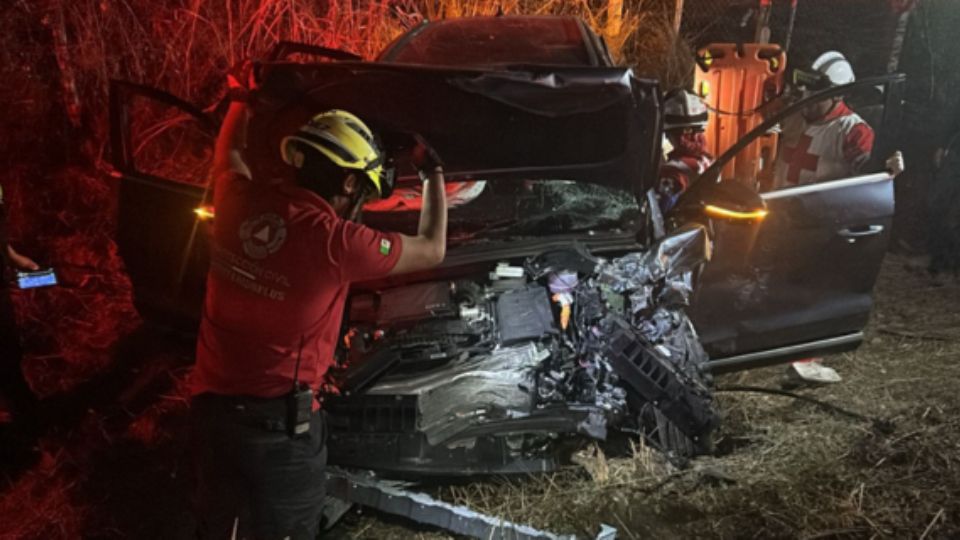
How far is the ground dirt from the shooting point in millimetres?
2818

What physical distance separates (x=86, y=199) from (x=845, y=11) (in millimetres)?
10208

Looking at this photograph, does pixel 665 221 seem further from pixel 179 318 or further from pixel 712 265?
pixel 179 318

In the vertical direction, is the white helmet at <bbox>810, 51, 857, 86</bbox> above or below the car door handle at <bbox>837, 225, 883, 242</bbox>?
above

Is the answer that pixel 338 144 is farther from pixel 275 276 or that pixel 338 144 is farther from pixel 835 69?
pixel 835 69

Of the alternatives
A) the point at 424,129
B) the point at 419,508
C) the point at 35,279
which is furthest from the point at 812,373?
the point at 35,279

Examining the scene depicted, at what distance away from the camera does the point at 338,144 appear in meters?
2.12

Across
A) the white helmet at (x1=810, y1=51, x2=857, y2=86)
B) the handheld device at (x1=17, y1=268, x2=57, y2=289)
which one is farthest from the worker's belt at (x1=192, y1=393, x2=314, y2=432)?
the white helmet at (x1=810, y1=51, x2=857, y2=86)

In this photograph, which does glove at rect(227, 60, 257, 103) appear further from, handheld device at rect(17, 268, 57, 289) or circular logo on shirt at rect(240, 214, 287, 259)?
handheld device at rect(17, 268, 57, 289)

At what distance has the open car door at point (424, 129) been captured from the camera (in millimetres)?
2684

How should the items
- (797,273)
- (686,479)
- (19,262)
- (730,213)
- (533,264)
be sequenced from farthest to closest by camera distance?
(797,273) < (19,262) < (730,213) < (686,479) < (533,264)

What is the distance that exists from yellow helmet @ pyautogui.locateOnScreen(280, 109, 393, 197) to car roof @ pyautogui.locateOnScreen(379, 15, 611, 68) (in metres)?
1.77

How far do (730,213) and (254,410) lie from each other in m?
2.25

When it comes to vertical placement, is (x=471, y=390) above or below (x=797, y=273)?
below

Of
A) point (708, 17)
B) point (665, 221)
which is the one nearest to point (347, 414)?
point (665, 221)
